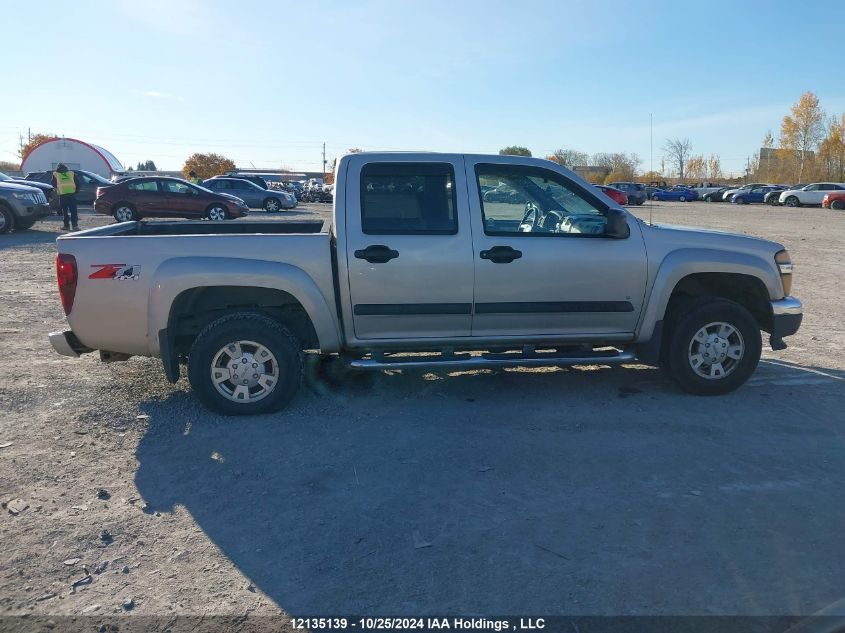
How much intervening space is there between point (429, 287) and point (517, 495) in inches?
74.0

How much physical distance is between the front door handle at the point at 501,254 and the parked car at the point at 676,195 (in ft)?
193

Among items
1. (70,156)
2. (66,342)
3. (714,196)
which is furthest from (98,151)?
(66,342)

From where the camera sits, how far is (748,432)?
16.8ft

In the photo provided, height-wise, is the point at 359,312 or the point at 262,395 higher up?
the point at 359,312

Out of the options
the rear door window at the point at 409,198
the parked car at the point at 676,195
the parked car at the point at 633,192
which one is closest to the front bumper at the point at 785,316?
the rear door window at the point at 409,198

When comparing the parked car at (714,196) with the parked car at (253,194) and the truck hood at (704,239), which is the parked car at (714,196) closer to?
the parked car at (253,194)

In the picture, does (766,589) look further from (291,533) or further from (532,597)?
(291,533)

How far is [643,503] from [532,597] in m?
1.19

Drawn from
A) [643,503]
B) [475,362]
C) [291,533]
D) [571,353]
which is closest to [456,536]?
[291,533]

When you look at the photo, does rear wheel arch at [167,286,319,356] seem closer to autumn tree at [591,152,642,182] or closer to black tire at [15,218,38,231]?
black tire at [15,218,38,231]

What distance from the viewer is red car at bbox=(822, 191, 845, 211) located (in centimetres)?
4250

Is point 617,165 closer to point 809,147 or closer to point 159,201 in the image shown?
point 809,147

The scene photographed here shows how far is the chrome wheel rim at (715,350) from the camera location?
5.78 metres

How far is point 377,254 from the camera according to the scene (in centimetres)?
527
